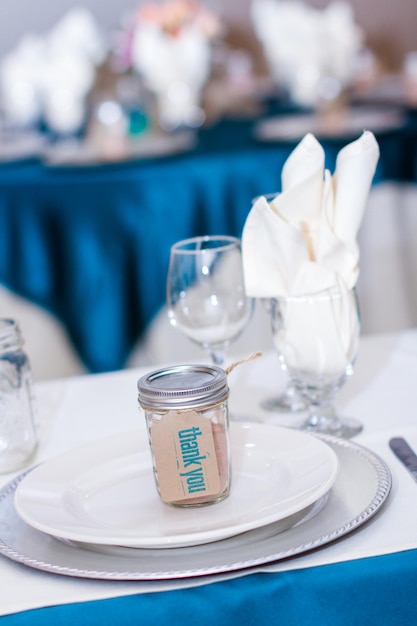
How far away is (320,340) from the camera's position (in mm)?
769

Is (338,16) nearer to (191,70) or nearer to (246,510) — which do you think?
(191,70)

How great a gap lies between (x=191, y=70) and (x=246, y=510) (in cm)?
278

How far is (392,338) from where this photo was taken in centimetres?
110

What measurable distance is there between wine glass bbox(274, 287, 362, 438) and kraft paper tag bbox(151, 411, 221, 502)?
0.18m

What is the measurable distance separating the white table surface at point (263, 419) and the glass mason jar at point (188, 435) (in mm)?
82

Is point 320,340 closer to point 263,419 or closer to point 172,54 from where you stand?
point 263,419

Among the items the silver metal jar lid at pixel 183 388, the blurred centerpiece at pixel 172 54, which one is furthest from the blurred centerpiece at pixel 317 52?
the silver metal jar lid at pixel 183 388

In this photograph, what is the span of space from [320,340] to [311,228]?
0.10 metres

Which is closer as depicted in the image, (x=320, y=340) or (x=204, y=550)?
(x=204, y=550)

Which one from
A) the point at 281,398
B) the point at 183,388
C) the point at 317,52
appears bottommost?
the point at 281,398

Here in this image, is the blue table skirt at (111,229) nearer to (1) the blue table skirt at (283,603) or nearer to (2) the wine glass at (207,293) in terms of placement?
(2) the wine glass at (207,293)

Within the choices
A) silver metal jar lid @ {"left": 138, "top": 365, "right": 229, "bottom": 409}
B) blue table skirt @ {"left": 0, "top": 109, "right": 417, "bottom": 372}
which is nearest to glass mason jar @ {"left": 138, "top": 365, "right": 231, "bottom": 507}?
silver metal jar lid @ {"left": 138, "top": 365, "right": 229, "bottom": 409}

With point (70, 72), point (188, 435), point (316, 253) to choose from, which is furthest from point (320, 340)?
point (70, 72)

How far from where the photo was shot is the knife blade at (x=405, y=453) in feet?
2.31
